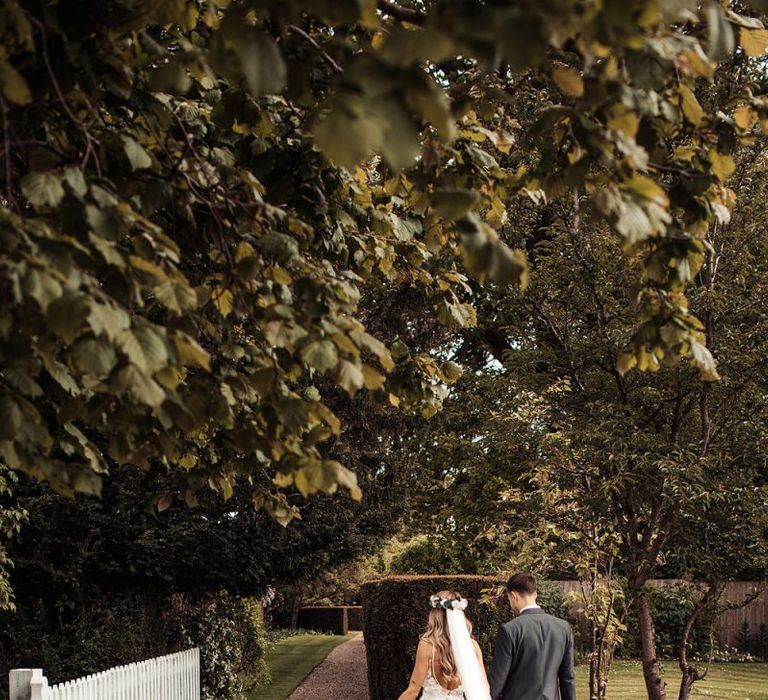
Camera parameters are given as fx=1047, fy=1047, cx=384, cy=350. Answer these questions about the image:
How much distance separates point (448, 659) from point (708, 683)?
40.6 ft

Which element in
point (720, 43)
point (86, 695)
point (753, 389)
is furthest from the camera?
point (753, 389)

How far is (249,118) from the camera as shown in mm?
4691

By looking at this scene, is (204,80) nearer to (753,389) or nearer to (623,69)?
(623,69)

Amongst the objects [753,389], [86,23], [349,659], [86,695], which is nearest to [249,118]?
[86,23]

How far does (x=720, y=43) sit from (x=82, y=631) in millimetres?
11958

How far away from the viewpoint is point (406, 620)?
48.1 ft

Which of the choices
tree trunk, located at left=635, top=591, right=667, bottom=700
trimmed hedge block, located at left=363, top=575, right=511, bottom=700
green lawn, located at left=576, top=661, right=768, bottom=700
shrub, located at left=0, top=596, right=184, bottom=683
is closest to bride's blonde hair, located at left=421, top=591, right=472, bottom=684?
tree trunk, located at left=635, top=591, right=667, bottom=700

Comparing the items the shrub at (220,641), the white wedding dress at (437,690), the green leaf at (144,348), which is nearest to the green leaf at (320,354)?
the green leaf at (144,348)

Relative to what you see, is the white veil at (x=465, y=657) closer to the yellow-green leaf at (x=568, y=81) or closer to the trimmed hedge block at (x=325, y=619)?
the yellow-green leaf at (x=568, y=81)

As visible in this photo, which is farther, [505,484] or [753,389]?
[505,484]

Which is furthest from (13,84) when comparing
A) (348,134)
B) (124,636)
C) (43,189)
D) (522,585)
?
(124,636)

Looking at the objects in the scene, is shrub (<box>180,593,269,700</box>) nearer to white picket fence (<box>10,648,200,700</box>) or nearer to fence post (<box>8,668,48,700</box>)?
white picket fence (<box>10,648,200,700</box>)

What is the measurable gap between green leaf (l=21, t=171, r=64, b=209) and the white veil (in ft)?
23.0

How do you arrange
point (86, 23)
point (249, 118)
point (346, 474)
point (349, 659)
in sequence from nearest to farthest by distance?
point (346, 474)
point (86, 23)
point (249, 118)
point (349, 659)
